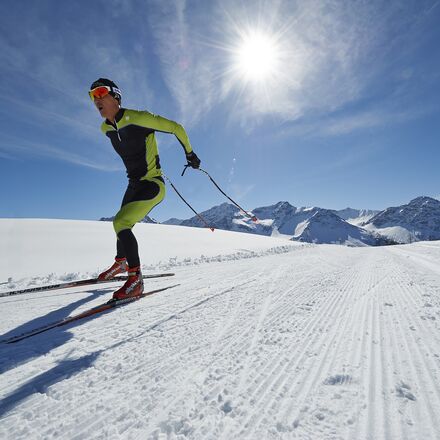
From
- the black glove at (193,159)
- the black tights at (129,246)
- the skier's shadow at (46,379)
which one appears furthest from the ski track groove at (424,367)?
the black glove at (193,159)

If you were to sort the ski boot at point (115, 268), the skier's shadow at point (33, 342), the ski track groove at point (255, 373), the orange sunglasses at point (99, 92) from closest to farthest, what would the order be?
1. the ski track groove at point (255, 373)
2. the skier's shadow at point (33, 342)
3. the orange sunglasses at point (99, 92)
4. the ski boot at point (115, 268)

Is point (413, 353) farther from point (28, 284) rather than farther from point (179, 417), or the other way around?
point (28, 284)

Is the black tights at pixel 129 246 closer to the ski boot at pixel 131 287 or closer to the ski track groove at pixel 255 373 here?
the ski boot at pixel 131 287

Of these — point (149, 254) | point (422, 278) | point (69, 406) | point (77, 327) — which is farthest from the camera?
point (149, 254)

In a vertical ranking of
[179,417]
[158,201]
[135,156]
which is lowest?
[179,417]

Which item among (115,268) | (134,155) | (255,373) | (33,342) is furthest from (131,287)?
(255,373)

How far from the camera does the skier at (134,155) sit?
162 inches

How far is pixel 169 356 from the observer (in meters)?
2.01

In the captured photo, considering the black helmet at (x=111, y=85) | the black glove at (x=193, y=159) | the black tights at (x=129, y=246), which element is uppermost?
the black helmet at (x=111, y=85)

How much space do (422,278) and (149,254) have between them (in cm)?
823

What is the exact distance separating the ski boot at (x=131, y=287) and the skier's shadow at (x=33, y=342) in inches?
24.8

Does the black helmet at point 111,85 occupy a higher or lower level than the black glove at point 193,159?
higher

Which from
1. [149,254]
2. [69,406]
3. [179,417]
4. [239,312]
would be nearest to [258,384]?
[179,417]

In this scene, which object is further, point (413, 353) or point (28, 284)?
point (28, 284)
